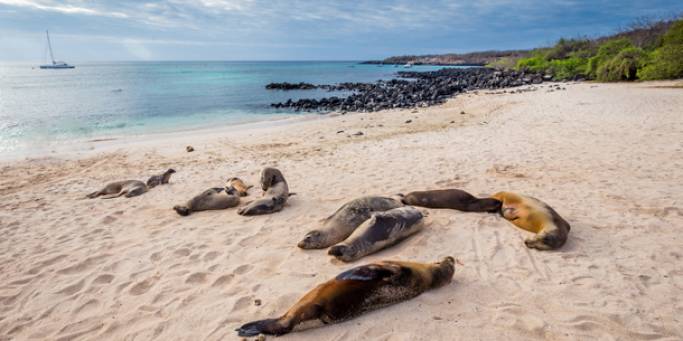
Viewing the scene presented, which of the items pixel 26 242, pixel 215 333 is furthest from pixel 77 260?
pixel 215 333

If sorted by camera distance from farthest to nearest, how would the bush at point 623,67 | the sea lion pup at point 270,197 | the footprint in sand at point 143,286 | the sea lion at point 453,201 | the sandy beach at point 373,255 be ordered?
the bush at point 623,67 < the sea lion pup at point 270,197 < the sea lion at point 453,201 < the footprint in sand at point 143,286 < the sandy beach at point 373,255

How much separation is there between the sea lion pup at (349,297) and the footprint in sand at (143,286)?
61.2 inches

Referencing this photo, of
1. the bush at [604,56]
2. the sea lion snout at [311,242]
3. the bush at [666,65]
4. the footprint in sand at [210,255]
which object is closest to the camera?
the footprint in sand at [210,255]

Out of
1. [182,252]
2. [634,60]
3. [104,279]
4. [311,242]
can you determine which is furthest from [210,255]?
[634,60]

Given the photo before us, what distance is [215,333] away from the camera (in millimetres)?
3258

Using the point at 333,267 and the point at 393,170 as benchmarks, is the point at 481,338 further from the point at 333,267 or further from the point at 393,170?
the point at 393,170

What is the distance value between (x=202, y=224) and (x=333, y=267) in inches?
105

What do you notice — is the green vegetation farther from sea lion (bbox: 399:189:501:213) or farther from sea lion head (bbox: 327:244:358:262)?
sea lion head (bbox: 327:244:358:262)

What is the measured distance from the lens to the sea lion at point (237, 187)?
22.9 feet

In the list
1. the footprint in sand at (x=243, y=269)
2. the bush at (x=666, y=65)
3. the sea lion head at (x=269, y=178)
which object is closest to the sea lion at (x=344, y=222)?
the footprint in sand at (x=243, y=269)

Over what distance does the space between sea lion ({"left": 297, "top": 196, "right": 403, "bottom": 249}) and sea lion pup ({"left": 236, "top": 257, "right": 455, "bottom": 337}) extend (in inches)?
55.9

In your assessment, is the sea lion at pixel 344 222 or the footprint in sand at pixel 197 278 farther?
the sea lion at pixel 344 222

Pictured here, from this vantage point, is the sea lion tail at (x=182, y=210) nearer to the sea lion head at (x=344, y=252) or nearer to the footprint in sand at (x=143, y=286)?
the footprint in sand at (x=143, y=286)

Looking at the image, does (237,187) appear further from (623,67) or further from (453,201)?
(623,67)
